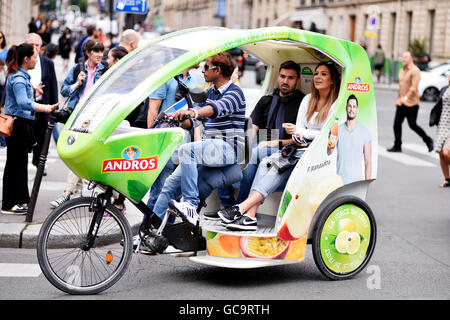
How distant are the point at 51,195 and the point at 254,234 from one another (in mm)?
4195

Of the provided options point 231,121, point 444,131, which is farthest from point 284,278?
point 444,131

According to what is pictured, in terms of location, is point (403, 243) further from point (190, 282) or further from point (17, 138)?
point (17, 138)

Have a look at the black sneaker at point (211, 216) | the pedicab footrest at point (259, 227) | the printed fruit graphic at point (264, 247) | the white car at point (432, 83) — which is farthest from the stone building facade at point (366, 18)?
the printed fruit graphic at point (264, 247)

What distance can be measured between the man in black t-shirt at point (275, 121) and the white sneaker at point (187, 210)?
0.72m

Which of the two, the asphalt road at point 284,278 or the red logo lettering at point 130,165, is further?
the asphalt road at point 284,278

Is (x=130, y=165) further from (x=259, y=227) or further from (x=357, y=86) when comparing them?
(x=357, y=86)

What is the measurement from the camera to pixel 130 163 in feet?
18.8

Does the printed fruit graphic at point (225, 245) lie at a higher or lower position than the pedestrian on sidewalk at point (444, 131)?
lower

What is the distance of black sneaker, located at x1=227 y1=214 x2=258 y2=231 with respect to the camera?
633 centimetres

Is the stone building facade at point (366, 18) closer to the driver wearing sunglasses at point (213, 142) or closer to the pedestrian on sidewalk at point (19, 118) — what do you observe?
the pedestrian on sidewalk at point (19, 118)

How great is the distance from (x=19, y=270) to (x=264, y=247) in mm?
1919

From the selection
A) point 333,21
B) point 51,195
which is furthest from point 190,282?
point 333,21

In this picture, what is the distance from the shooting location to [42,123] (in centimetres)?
1002

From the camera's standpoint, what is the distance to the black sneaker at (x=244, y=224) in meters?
6.33
